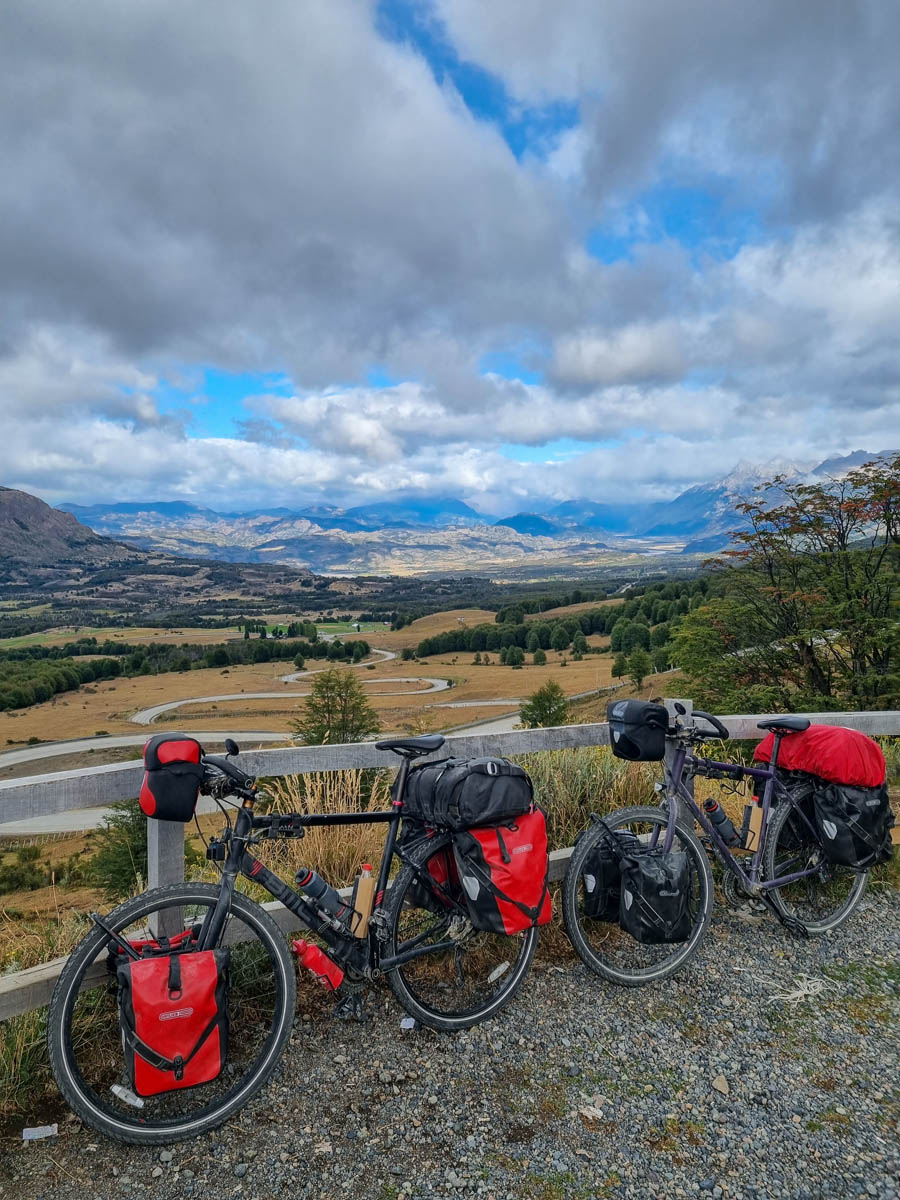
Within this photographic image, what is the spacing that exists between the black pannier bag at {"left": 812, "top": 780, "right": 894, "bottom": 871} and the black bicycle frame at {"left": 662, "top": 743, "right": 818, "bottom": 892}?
14cm

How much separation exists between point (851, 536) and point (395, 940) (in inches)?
766

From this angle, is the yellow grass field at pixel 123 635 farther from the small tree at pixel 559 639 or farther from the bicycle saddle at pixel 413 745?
the bicycle saddle at pixel 413 745

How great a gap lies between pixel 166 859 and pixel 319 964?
0.88 m

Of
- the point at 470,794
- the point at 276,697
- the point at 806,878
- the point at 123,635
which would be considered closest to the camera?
the point at 470,794

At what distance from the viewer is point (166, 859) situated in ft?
10.2

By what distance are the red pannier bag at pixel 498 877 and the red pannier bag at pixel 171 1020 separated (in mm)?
1152

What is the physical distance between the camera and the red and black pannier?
13.4ft

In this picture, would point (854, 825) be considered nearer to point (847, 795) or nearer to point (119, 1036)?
point (847, 795)

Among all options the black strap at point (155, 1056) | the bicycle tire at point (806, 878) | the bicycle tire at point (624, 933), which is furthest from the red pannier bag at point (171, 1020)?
the bicycle tire at point (806, 878)

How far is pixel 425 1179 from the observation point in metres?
2.40

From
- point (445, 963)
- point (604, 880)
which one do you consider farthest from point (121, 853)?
point (604, 880)

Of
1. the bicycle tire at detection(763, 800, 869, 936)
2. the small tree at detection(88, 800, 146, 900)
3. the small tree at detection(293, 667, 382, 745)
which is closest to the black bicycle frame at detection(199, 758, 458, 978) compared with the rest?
the bicycle tire at detection(763, 800, 869, 936)

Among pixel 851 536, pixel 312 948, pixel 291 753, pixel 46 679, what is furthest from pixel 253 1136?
pixel 46 679

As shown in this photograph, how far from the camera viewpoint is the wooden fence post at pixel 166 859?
3.05 m
